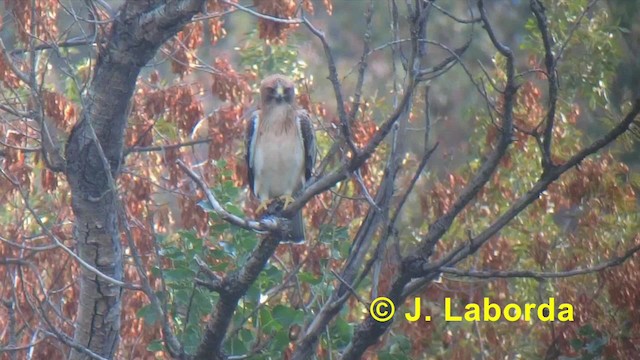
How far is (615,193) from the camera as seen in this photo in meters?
5.44

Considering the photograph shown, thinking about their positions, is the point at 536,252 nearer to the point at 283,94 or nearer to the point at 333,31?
the point at 283,94

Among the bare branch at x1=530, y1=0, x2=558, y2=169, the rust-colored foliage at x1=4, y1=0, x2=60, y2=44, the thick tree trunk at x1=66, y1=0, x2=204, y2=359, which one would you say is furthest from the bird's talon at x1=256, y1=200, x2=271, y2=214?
the bare branch at x1=530, y1=0, x2=558, y2=169

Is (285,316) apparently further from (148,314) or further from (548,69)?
(548,69)

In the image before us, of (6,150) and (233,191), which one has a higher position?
(6,150)

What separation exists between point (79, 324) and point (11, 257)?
1062mm

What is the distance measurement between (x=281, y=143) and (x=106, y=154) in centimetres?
142

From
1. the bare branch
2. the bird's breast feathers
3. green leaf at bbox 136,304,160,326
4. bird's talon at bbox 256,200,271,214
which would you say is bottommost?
green leaf at bbox 136,304,160,326

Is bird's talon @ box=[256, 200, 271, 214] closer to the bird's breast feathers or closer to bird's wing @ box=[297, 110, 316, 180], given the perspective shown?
the bird's breast feathers

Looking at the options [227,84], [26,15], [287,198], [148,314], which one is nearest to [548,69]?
[148,314]

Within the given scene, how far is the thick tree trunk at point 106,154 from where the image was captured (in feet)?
14.8

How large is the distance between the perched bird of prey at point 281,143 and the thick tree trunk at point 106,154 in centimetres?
129

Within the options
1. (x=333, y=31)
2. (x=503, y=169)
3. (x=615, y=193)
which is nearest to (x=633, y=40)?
(x=503, y=169)

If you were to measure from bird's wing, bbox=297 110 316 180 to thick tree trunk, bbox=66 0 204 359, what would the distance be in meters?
1.44

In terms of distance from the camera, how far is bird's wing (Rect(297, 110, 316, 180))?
19.4ft
